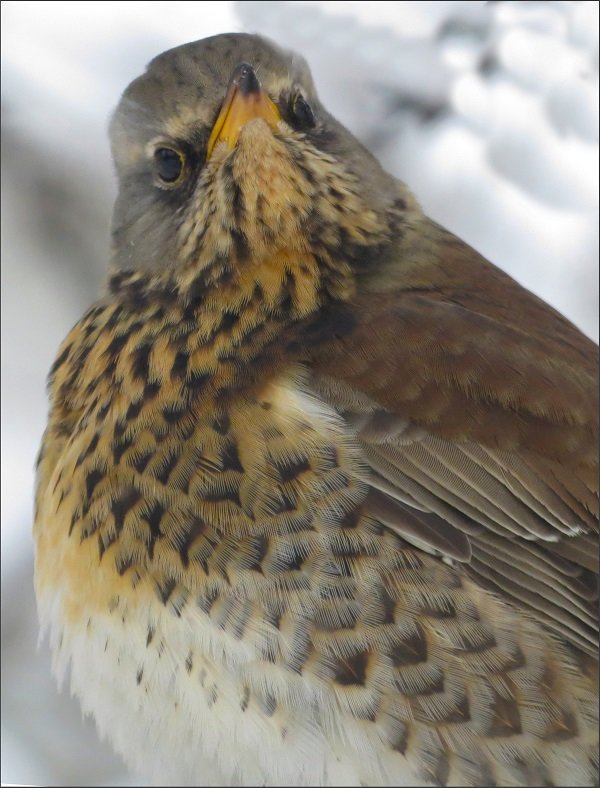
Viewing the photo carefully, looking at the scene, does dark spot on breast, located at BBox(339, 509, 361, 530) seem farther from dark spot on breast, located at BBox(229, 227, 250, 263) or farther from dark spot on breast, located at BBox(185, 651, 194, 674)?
dark spot on breast, located at BBox(229, 227, 250, 263)

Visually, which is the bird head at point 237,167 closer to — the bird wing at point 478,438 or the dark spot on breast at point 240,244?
the dark spot on breast at point 240,244

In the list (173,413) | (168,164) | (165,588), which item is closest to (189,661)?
(165,588)

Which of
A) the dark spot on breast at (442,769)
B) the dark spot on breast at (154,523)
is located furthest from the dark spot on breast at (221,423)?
the dark spot on breast at (442,769)

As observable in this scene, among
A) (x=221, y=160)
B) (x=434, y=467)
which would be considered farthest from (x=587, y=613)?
(x=221, y=160)

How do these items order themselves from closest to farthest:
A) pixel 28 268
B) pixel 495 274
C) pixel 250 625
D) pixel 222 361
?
pixel 250 625 < pixel 222 361 < pixel 495 274 < pixel 28 268

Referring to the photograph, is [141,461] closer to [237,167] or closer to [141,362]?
[141,362]

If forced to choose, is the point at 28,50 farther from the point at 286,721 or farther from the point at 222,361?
the point at 286,721

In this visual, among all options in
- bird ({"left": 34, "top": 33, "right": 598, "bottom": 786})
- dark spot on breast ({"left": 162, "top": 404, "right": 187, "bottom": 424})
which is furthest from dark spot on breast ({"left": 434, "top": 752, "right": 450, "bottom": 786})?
dark spot on breast ({"left": 162, "top": 404, "right": 187, "bottom": 424})
